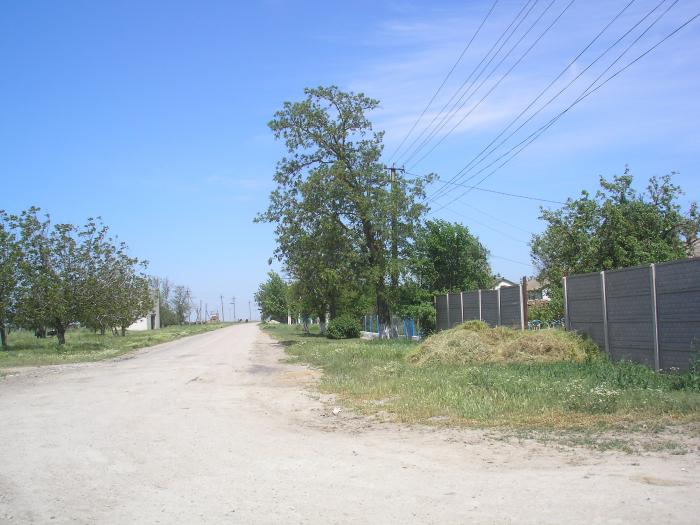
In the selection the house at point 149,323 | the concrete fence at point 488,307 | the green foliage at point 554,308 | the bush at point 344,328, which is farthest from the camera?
the house at point 149,323

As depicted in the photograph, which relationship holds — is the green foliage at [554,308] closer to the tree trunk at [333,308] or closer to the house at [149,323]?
the tree trunk at [333,308]

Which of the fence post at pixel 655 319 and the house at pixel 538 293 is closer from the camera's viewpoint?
the fence post at pixel 655 319

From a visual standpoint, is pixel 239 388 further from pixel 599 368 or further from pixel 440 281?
pixel 440 281

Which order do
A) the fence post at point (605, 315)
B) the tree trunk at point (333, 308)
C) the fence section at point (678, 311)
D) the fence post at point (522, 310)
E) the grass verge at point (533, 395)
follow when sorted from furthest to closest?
the tree trunk at point (333, 308) → the fence post at point (522, 310) → the fence post at point (605, 315) → the fence section at point (678, 311) → the grass verge at point (533, 395)

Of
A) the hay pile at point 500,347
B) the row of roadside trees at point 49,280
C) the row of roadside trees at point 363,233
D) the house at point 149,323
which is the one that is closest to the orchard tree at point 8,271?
the row of roadside trees at point 49,280

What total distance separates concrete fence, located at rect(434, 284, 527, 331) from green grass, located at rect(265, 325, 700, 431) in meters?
5.81

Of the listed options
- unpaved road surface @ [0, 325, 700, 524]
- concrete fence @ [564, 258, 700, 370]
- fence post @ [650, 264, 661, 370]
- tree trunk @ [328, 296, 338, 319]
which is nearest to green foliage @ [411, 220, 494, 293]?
concrete fence @ [564, 258, 700, 370]

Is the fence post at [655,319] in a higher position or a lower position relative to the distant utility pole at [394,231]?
lower

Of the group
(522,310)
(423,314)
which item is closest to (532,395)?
(522,310)

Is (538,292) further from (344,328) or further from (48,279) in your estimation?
(48,279)

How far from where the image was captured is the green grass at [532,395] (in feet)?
30.7

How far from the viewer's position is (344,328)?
45906 mm

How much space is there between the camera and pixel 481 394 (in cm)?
1155

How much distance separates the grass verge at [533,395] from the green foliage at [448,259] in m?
16.4
